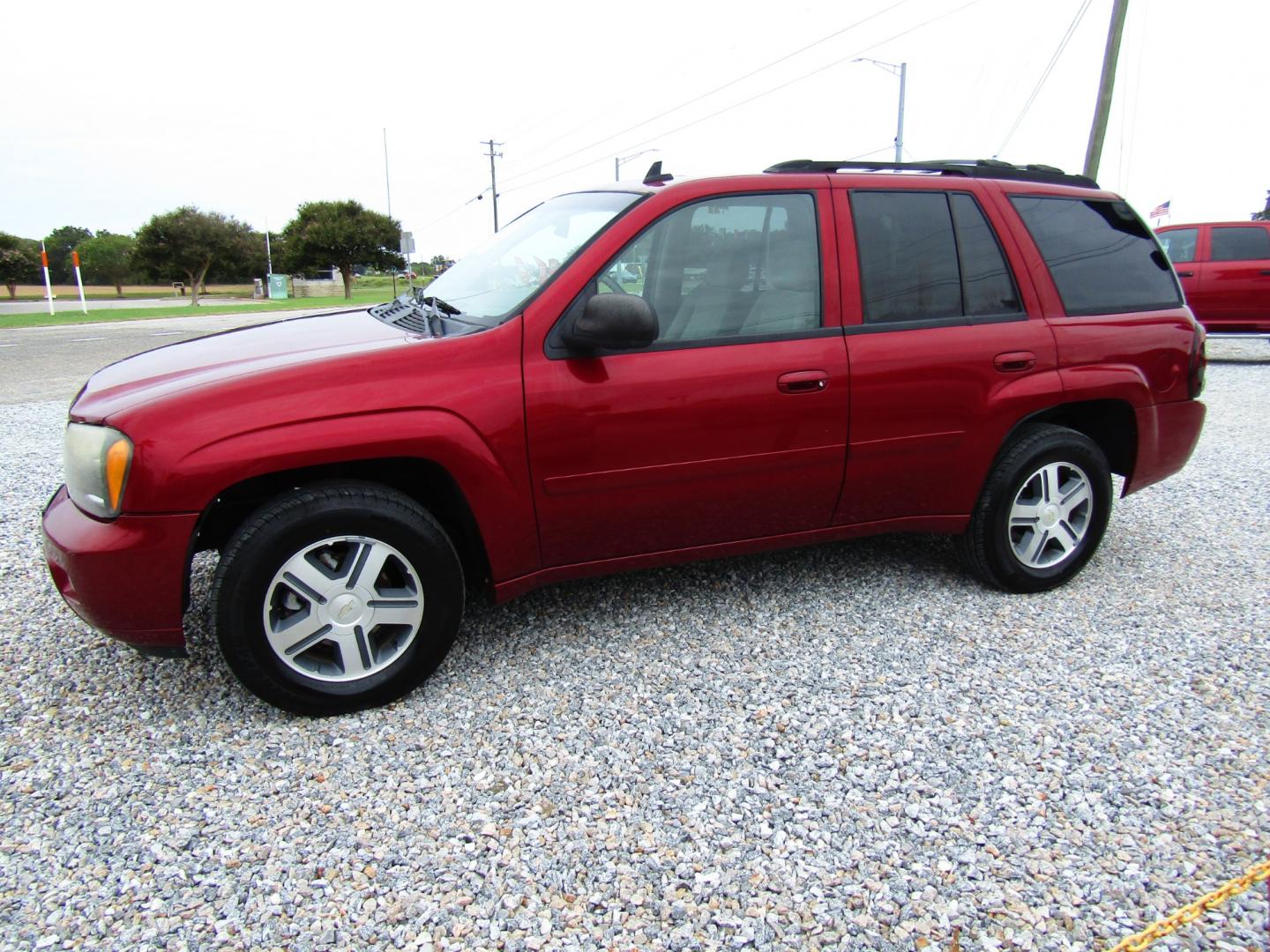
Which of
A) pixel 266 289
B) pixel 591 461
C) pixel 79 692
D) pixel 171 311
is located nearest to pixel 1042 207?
pixel 591 461

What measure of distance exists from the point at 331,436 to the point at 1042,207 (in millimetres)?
3145

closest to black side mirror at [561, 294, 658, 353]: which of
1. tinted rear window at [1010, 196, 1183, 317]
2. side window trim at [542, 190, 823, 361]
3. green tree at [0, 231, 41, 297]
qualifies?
side window trim at [542, 190, 823, 361]

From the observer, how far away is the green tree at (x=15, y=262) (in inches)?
1603

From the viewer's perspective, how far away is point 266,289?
4838cm

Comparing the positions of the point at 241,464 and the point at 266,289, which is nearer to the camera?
the point at 241,464

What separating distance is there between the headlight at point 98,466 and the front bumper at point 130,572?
52 millimetres

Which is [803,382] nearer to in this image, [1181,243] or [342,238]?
[1181,243]

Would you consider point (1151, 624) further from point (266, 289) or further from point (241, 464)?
point (266, 289)

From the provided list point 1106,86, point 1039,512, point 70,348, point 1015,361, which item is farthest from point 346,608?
point 1106,86

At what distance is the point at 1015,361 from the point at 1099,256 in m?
0.77

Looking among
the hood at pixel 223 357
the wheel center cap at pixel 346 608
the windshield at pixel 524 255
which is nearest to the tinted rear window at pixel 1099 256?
the windshield at pixel 524 255

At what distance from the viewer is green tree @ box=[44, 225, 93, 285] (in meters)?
61.1

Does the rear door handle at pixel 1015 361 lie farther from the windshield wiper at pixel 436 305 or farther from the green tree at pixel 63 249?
the green tree at pixel 63 249

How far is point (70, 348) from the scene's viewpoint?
1482cm
